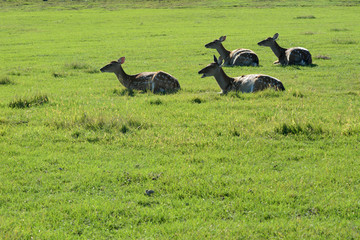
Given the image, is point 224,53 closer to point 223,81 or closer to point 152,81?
point 223,81

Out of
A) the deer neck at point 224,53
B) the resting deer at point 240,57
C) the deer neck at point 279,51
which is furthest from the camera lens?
the deer neck at point 224,53

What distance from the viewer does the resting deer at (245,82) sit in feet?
43.9

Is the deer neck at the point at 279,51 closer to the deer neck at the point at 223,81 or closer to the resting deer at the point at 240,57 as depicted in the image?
the resting deer at the point at 240,57

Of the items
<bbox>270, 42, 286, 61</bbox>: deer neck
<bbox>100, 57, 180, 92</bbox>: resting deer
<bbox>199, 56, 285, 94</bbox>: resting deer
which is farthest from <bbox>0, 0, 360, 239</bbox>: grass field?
<bbox>270, 42, 286, 61</bbox>: deer neck

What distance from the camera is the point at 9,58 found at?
23641 millimetres

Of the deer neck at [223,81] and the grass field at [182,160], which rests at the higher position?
the deer neck at [223,81]

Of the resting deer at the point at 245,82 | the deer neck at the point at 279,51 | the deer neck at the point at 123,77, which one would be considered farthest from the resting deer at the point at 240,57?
the deer neck at the point at 123,77

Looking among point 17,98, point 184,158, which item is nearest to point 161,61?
point 17,98

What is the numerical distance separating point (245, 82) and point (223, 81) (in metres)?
0.72

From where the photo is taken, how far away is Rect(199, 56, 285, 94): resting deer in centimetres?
1338

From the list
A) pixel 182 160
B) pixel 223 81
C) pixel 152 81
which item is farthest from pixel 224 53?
pixel 182 160

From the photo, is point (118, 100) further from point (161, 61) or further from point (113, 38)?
point (113, 38)

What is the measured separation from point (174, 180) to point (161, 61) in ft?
49.1

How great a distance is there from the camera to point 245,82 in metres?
13.7
